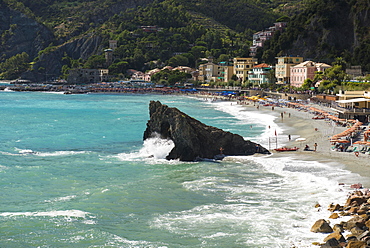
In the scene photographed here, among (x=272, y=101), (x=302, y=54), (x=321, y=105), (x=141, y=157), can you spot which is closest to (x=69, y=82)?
(x=302, y=54)

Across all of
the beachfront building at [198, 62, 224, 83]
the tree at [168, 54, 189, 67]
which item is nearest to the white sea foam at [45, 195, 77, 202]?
the beachfront building at [198, 62, 224, 83]

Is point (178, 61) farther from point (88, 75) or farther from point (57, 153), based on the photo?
point (57, 153)

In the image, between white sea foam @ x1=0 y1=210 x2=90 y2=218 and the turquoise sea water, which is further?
white sea foam @ x1=0 y1=210 x2=90 y2=218

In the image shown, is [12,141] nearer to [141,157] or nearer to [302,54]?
[141,157]

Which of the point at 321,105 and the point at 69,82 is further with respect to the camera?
the point at 69,82

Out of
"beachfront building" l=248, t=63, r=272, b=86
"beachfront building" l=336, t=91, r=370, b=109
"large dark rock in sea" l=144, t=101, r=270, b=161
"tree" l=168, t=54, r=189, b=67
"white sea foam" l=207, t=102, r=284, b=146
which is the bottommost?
"white sea foam" l=207, t=102, r=284, b=146

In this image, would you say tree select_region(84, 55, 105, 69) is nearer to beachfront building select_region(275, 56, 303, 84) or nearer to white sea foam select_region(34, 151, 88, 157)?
beachfront building select_region(275, 56, 303, 84)

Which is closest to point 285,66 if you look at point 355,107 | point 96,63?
point 355,107

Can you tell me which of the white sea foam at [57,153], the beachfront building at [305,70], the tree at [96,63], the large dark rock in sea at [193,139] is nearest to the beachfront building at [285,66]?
the beachfront building at [305,70]
